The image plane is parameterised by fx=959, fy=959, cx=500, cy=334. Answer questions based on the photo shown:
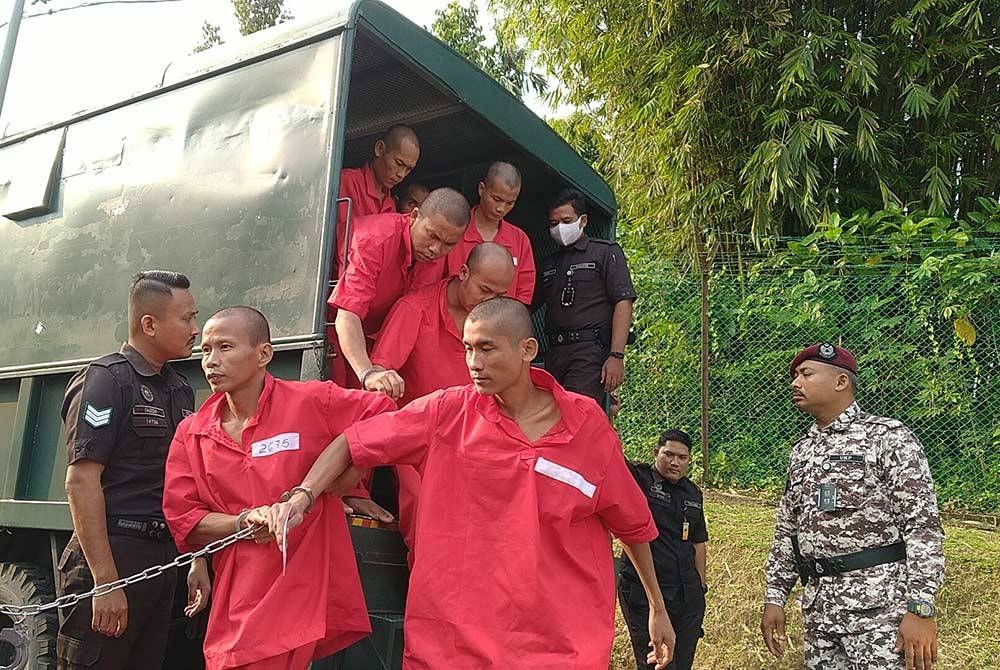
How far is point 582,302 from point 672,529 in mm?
1508

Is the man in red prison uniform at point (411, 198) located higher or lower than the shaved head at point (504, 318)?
higher

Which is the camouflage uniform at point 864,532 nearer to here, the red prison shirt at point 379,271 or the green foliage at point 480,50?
the red prison shirt at point 379,271

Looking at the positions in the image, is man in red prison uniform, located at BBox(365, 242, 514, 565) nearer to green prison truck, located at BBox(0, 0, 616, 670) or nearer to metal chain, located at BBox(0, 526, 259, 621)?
green prison truck, located at BBox(0, 0, 616, 670)

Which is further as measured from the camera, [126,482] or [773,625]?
[773,625]

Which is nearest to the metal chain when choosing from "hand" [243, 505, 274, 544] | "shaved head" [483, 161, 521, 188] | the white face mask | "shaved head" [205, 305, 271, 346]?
"hand" [243, 505, 274, 544]

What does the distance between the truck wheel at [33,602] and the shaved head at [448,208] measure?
95.7 inches

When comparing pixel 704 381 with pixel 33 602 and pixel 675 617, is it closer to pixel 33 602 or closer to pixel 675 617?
pixel 675 617

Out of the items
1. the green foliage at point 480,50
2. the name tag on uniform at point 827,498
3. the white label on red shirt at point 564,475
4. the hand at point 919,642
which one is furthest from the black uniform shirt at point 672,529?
the green foliage at point 480,50

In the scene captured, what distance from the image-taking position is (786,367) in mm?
8297

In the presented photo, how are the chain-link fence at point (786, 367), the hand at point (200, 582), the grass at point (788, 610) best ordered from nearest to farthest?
the hand at point (200, 582), the grass at point (788, 610), the chain-link fence at point (786, 367)

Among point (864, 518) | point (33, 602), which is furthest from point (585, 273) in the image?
point (33, 602)

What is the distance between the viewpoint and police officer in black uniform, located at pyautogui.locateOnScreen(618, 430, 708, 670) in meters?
5.47

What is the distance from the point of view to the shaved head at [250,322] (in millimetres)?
3197

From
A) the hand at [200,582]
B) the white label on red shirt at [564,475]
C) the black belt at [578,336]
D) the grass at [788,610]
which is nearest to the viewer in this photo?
the white label on red shirt at [564,475]
